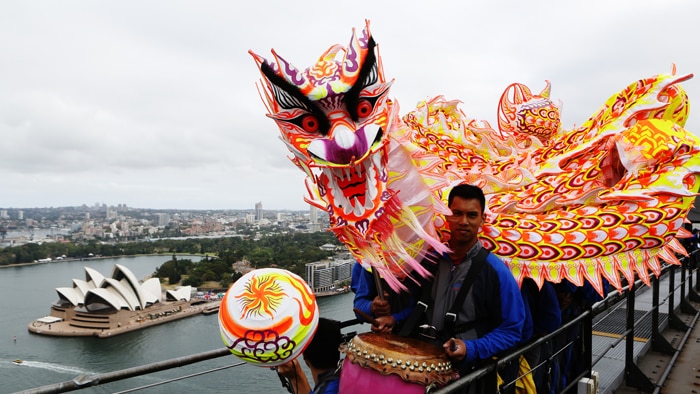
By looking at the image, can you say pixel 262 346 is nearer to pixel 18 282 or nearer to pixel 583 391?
pixel 583 391

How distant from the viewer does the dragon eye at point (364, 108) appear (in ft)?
5.55

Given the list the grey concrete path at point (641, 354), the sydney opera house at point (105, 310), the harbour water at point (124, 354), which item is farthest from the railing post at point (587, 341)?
the sydney opera house at point (105, 310)

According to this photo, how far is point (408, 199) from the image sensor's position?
1.85m

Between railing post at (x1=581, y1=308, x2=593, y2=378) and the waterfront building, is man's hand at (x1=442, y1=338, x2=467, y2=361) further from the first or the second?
the waterfront building

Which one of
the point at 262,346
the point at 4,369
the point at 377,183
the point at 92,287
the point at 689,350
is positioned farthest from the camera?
the point at 92,287

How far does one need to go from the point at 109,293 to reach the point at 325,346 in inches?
1371

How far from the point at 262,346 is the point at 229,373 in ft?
73.8

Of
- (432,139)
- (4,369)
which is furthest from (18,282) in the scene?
(432,139)

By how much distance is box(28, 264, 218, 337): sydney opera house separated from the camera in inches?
1238

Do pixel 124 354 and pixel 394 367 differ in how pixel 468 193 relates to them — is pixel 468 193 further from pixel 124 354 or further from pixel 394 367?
pixel 124 354

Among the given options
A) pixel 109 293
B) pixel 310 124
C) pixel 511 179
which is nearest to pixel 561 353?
pixel 511 179

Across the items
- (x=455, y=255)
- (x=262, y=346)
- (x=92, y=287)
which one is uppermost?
(x=455, y=255)

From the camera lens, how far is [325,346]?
205 centimetres

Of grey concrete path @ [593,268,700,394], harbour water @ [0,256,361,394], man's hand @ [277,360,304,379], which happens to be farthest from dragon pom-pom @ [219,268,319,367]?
harbour water @ [0,256,361,394]
